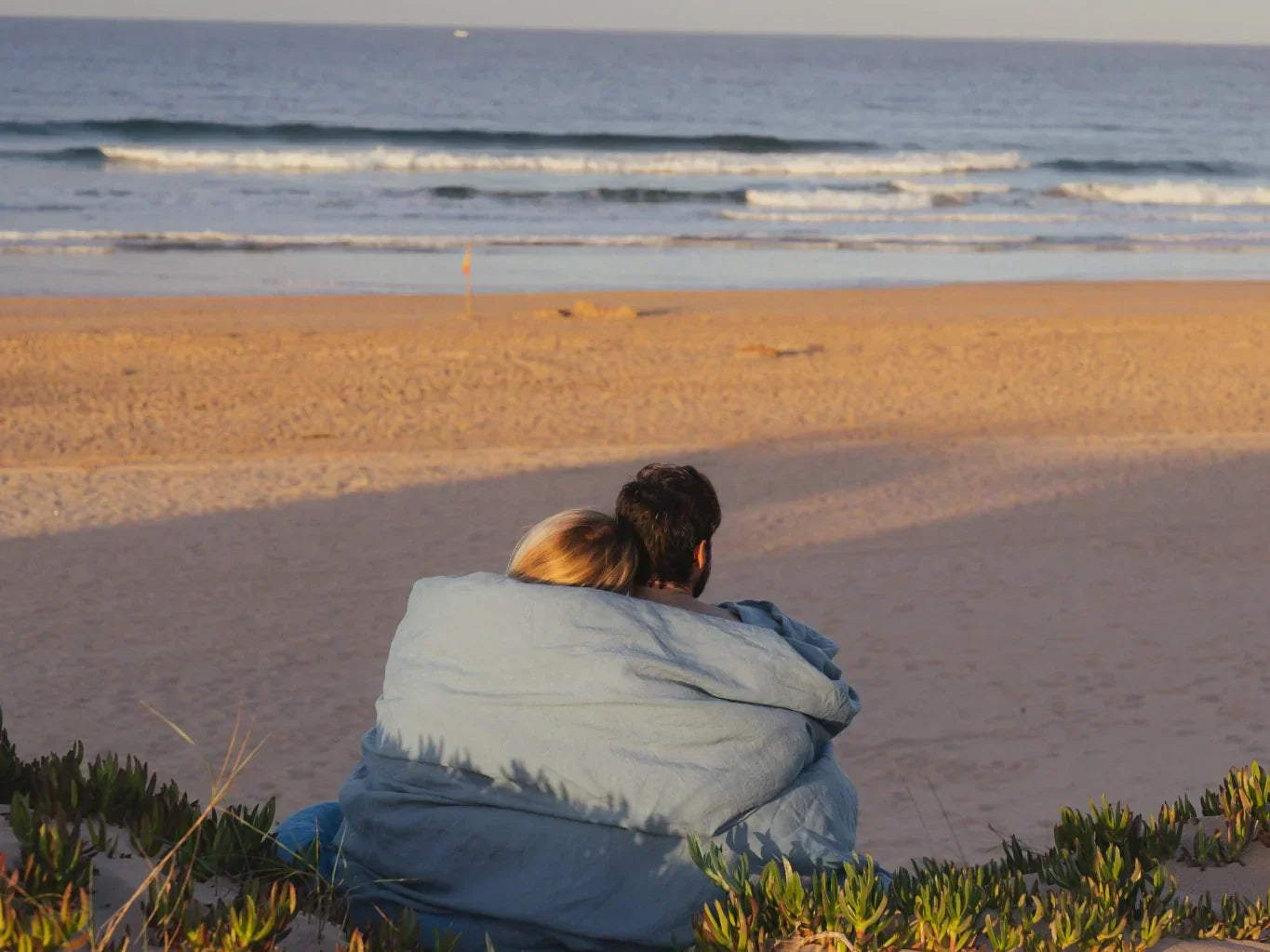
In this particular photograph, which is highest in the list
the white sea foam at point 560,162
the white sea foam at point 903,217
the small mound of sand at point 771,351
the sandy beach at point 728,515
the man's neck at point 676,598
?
the white sea foam at point 560,162

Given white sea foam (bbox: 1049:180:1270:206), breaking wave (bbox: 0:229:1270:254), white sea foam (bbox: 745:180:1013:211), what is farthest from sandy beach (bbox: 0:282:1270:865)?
white sea foam (bbox: 1049:180:1270:206)

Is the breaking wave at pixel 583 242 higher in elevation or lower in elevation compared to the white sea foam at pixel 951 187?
lower

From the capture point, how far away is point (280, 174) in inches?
1302

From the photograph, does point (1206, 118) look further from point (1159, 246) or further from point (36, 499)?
point (36, 499)

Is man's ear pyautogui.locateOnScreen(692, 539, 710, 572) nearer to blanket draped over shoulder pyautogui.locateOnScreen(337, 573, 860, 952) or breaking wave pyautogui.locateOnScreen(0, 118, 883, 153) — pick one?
blanket draped over shoulder pyautogui.locateOnScreen(337, 573, 860, 952)

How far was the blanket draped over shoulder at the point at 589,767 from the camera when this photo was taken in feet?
8.75

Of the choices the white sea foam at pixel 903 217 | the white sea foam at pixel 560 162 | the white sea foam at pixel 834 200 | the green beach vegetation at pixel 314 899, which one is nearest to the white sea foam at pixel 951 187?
the white sea foam at pixel 834 200

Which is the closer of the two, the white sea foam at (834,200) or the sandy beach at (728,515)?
the sandy beach at (728,515)

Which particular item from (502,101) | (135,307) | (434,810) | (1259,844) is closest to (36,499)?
(434,810)

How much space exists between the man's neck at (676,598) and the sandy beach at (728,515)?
1.67m

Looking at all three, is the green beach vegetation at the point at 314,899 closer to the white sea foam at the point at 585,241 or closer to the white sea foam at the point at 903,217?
the white sea foam at the point at 585,241

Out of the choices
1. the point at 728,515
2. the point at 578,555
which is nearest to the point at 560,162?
the point at 728,515

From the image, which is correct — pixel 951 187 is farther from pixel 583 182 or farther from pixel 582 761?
pixel 582 761

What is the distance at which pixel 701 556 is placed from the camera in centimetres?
300
